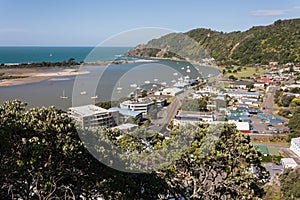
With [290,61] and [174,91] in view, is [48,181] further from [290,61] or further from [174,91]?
[290,61]

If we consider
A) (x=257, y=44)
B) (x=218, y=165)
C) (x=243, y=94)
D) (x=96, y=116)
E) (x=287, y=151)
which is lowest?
(x=287, y=151)

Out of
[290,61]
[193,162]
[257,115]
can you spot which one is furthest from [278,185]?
[290,61]

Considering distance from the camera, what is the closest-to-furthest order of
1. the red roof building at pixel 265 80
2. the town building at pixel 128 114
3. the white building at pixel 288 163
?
1. the white building at pixel 288 163
2. the town building at pixel 128 114
3. the red roof building at pixel 265 80

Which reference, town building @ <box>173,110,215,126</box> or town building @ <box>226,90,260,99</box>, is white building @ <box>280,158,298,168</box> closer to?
town building @ <box>173,110,215,126</box>

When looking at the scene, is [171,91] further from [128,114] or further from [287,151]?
[287,151]

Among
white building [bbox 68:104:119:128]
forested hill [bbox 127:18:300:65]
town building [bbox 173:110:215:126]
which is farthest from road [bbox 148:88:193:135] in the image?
forested hill [bbox 127:18:300:65]

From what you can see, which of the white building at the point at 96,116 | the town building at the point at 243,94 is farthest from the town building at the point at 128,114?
the town building at the point at 243,94

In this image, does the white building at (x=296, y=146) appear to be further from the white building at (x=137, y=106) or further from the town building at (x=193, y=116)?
the white building at (x=137, y=106)

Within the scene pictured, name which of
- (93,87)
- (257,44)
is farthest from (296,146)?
(257,44)

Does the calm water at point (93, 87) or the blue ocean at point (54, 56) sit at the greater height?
A: the blue ocean at point (54, 56)
